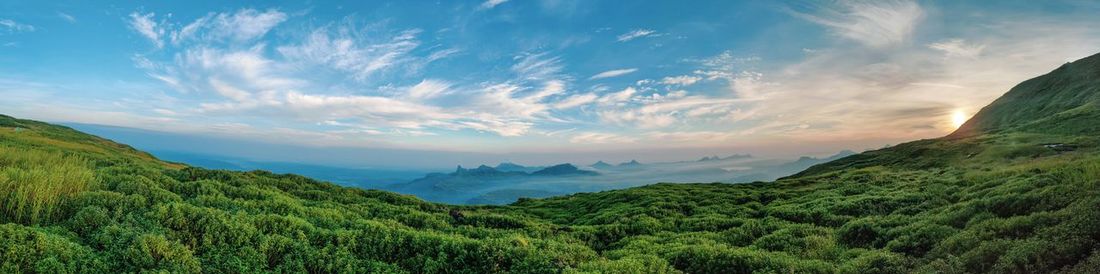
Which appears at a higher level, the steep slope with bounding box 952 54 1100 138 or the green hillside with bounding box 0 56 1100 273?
the steep slope with bounding box 952 54 1100 138

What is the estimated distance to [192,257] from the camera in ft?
42.7

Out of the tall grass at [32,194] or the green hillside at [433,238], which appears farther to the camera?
the tall grass at [32,194]

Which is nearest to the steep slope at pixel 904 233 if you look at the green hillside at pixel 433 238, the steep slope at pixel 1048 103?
the green hillside at pixel 433 238

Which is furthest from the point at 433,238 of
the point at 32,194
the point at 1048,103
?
the point at 1048,103

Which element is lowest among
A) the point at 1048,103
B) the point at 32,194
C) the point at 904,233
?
the point at 904,233

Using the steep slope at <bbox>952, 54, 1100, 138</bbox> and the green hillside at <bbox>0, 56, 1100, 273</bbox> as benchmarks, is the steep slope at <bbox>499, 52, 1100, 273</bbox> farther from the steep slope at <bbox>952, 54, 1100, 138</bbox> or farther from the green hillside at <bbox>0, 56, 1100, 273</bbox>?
the steep slope at <bbox>952, 54, 1100, 138</bbox>

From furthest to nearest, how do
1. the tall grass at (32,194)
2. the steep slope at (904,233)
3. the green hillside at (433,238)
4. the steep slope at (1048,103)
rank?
the steep slope at (1048,103), the tall grass at (32,194), the steep slope at (904,233), the green hillside at (433,238)

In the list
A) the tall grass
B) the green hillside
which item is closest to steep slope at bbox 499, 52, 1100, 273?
the green hillside

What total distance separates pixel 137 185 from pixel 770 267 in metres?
25.4

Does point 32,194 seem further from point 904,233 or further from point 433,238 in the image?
point 904,233

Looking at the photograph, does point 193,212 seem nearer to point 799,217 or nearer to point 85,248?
point 85,248

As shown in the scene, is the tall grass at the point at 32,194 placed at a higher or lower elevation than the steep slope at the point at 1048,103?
lower

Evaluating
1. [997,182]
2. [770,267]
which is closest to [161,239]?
[770,267]

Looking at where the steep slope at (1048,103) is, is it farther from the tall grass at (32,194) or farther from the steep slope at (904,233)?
the tall grass at (32,194)
